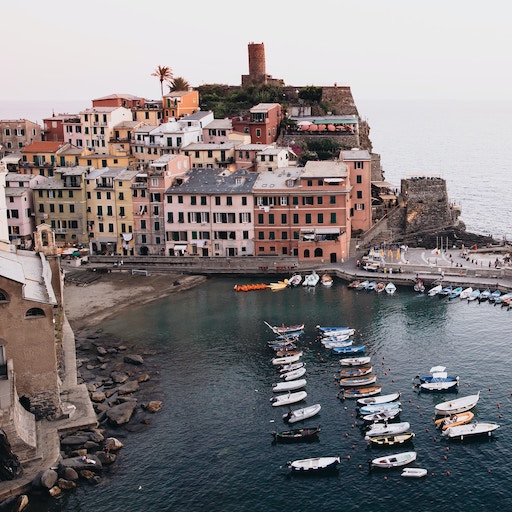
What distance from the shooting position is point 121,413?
5706cm

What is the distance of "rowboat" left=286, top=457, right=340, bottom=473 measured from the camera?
49.2 metres

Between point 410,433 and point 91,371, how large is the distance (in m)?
28.3

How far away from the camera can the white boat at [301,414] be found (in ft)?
Result: 185

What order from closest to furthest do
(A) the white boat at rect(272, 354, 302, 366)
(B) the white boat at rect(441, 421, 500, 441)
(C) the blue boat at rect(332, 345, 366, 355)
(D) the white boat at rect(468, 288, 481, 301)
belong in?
1. (B) the white boat at rect(441, 421, 500, 441)
2. (A) the white boat at rect(272, 354, 302, 366)
3. (C) the blue boat at rect(332, 345, 366, 355)
4. (D) the white boat at rect(468, 288, 481, 301)

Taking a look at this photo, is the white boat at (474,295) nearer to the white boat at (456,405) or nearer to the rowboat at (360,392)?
the rowboat at (360,392)

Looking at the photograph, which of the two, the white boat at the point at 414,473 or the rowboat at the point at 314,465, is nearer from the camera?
the white boat at the point at 414,473

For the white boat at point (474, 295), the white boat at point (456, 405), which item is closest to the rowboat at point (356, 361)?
the white boat at point (456, 405)

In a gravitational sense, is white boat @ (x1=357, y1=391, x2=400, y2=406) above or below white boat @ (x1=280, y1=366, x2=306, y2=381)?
below

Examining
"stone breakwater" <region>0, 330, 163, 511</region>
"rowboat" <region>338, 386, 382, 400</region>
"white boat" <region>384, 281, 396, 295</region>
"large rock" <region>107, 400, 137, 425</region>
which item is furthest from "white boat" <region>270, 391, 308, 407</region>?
"white boat" <region>384, 281, 396, 295</region>

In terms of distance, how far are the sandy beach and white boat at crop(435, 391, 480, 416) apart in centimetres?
3833

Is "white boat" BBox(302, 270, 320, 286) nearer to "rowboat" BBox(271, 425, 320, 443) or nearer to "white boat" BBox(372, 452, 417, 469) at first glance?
"rowboat" BBox(271, 425, 320, 443)

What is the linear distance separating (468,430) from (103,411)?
26.4 m

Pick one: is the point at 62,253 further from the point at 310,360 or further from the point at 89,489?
the point at 89,489

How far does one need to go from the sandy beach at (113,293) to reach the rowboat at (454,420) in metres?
39.1
